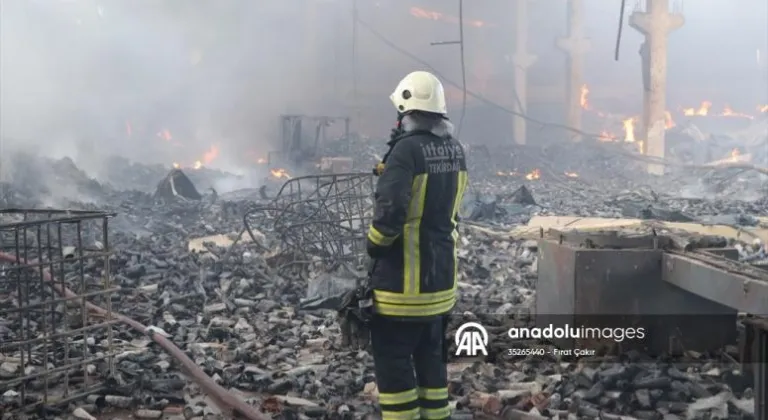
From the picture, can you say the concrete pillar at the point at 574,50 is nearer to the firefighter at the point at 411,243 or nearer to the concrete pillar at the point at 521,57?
the concrete pillar at the point at 521,57

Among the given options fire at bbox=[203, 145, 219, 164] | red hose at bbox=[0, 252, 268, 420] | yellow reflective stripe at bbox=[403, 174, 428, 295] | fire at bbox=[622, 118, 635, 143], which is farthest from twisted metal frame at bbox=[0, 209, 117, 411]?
fire at bbox=[622, 118, 635, 143]

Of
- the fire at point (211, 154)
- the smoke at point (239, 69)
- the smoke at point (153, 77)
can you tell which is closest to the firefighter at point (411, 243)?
the smoke at point (239, 69)

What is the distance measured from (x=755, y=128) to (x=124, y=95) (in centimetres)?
2695

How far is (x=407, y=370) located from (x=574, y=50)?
25.5 meters

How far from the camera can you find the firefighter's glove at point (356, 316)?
4.10 metres

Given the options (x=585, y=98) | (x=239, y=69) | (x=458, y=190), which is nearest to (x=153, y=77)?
(x=239, y=69)

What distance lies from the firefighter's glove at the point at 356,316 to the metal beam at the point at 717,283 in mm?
2305

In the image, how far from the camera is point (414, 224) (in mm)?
4125

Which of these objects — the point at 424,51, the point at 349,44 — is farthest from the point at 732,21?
the point at 349,44

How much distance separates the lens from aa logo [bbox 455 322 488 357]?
651cm

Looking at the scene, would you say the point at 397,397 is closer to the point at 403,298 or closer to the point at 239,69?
the point at 403,298

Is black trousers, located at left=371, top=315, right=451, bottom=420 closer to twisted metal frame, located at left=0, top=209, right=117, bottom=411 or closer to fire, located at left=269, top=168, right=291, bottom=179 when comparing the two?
twisted metal frame, located at left=0, top=209, right=117, bottom=411

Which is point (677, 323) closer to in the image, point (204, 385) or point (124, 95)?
point (204, 385)

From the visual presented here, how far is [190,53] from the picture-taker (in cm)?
2898
